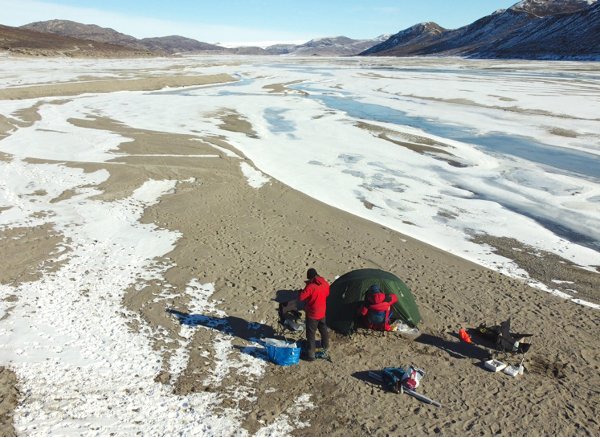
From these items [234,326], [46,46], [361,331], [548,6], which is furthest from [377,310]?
[548,6]

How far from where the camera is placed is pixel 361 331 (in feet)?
32.3

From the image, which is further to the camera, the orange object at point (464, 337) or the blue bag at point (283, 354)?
the orange object at point (464, 337)

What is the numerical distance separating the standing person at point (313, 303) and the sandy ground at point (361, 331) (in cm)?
44

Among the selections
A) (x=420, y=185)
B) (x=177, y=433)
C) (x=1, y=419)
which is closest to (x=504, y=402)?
(x=177, y=433)

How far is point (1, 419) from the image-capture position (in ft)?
22.9

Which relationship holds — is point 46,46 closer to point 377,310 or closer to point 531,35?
point 531,35

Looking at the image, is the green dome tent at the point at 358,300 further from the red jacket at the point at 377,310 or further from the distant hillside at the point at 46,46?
the distant hillside at the point at 46,46

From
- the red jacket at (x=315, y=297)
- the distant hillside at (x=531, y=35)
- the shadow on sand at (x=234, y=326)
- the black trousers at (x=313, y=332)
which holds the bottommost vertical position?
the shadow on sand at (x=234, y=326)

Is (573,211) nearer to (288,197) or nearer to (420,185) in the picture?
(420,185)

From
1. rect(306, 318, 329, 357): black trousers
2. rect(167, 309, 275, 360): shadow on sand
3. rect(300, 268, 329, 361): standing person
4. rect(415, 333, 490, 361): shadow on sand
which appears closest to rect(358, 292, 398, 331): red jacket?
rect(415, 333, 490, 361): shadow on sand

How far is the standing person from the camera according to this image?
337 inches

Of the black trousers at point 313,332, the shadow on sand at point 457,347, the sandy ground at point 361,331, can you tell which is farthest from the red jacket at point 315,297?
the shadow on sand at point 457,347

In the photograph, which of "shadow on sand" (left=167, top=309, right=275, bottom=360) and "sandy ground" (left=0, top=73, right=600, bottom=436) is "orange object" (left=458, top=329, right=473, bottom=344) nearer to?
"sandy ground" (left=0, top=73, right=600, bottom=436)

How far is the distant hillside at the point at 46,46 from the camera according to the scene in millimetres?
102062
